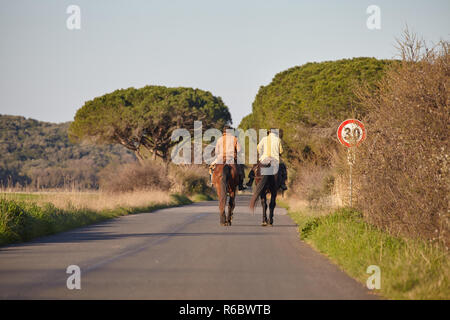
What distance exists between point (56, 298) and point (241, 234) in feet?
28.7

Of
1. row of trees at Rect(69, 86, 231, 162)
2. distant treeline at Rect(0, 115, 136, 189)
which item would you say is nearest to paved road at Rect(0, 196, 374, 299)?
row of trees at Rect(69, 86, 231, 162)

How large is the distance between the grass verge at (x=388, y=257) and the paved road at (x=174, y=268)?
287mm

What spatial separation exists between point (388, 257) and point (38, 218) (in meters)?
9.69

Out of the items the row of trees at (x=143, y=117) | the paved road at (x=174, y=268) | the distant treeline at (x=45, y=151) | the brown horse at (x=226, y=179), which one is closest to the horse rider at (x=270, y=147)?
the brown horse at (x=226, y=179)

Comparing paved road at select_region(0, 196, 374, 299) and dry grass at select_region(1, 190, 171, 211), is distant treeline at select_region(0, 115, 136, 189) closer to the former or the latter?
dry grass at select_region(1, 190, 171, 211)

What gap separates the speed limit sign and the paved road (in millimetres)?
2799

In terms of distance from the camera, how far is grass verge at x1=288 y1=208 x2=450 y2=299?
788 centimetres

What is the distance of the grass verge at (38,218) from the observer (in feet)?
46.1

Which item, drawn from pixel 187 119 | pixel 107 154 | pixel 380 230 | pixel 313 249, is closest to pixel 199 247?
pixel 313 249

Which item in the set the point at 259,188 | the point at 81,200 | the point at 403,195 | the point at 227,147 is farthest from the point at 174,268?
the point at 81,200

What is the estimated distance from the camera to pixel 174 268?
9805mm

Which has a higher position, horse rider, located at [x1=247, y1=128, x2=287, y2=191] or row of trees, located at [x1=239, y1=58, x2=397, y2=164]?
row of trees, located at [x1=239, y1=58, x2=397, y2=164]
